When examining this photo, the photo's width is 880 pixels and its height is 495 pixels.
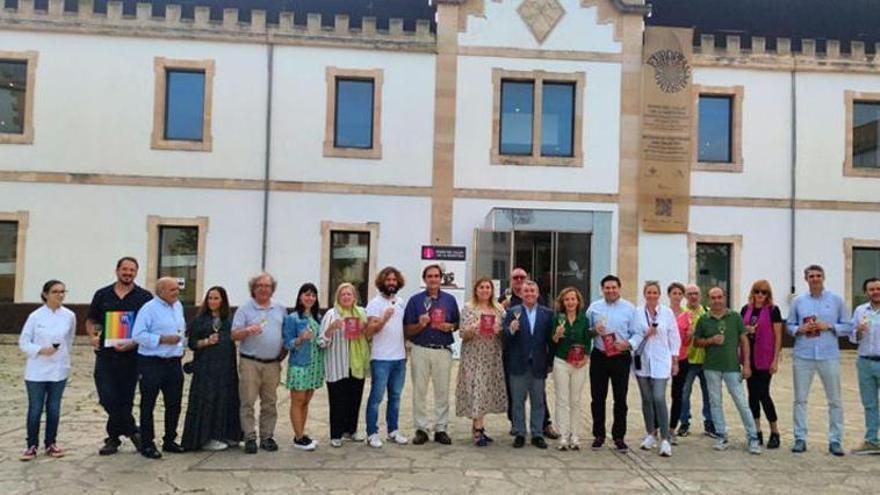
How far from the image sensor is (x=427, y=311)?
7.27 m

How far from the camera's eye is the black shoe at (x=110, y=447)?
660 centimetres

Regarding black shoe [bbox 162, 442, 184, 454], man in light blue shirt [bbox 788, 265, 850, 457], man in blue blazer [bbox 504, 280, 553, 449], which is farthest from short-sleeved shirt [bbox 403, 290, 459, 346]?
man in light blue shirt [bbox 788, 265, 850, 457]

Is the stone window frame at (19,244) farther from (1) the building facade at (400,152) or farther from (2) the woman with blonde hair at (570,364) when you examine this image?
(2) the woman with blonde hair at (570,364)

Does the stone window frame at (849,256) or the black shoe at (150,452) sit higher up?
the stone window frame at (849,256)

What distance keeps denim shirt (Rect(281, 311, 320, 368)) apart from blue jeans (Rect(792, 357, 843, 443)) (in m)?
4.80

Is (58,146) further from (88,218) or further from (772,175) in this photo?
(772,175)

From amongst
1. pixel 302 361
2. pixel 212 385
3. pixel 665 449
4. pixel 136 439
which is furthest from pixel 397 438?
pixel 665 449

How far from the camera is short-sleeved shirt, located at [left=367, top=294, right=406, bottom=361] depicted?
23.6ft

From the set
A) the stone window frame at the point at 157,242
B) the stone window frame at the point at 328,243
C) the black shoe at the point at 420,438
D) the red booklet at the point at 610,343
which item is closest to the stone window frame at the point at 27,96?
the stone window frame at the point at 157,242

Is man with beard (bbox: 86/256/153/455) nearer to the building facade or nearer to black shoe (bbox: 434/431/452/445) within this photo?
black shoe (bbox: 434/431/452/445)

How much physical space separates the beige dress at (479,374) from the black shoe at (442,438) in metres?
0.24

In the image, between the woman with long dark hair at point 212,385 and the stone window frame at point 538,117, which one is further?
the stone window frame at point 538,117

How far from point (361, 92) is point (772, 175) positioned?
10277 mm

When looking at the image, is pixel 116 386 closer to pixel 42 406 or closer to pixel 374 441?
pixel 42 406
